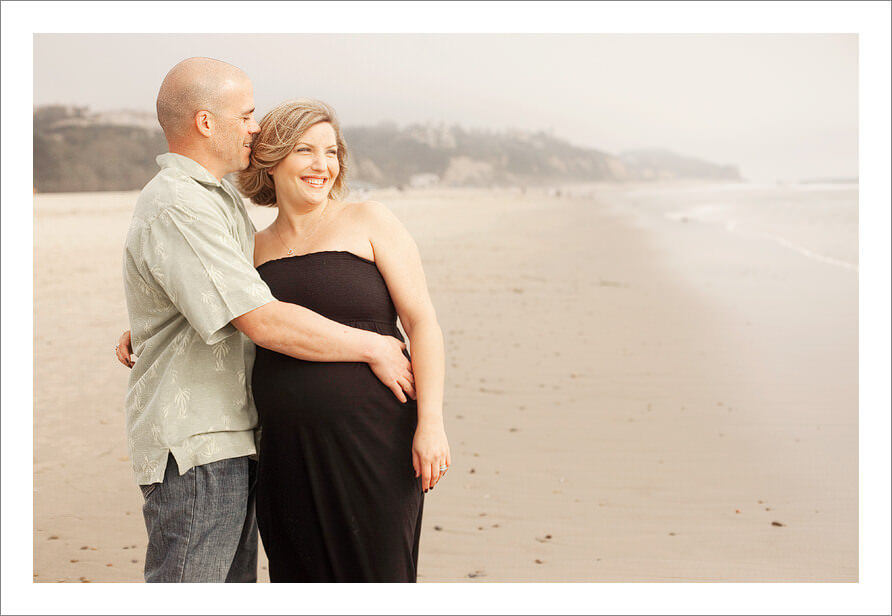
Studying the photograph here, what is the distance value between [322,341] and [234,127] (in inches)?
22.1

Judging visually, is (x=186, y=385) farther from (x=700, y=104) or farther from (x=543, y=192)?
(x=543, y=192)

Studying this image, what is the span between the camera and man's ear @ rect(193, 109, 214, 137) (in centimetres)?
204

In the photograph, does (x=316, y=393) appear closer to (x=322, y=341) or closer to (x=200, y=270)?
(x=322, y=341)

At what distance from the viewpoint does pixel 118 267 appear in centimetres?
1189

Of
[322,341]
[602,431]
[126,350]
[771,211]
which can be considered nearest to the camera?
[322,341]

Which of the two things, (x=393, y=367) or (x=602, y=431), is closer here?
(x=393, y=367)

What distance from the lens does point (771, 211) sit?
2062 centimetres

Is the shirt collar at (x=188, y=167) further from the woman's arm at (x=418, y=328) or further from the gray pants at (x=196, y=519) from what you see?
the gray pants at (x=196, y=519)

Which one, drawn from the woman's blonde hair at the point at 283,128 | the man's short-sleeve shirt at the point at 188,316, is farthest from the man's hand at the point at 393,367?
the woman's blonde hair at the point at 283,128

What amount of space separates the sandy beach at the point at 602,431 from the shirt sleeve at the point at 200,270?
187cm

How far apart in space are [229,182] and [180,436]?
2.16ft

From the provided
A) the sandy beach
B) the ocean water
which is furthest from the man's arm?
the ocean water

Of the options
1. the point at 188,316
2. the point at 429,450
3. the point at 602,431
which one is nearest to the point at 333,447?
the point at 429,450

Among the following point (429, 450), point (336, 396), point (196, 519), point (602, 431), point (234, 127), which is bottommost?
point (602, 431)
